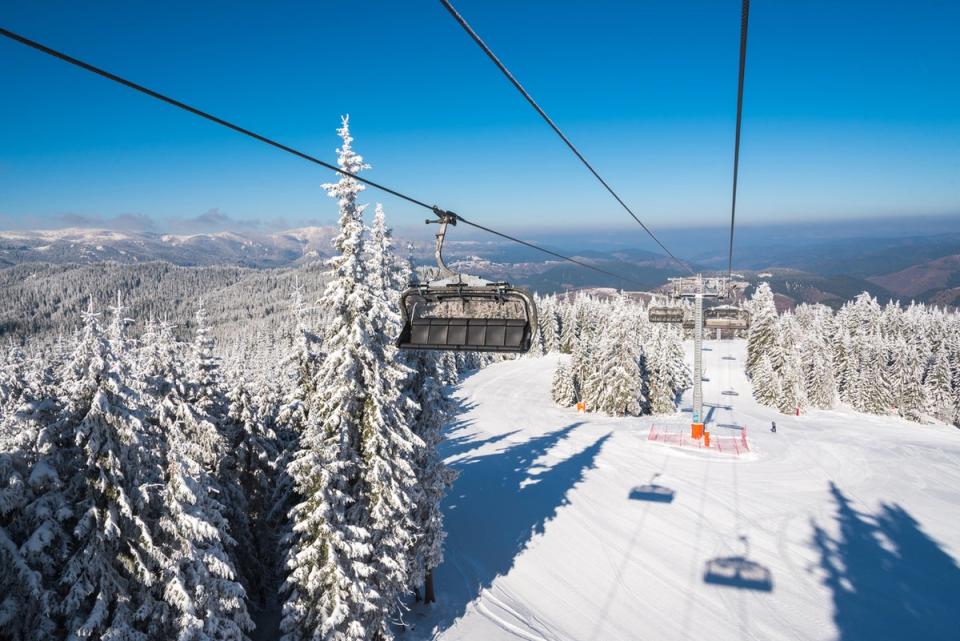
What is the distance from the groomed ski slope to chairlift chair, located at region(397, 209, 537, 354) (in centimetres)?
1253

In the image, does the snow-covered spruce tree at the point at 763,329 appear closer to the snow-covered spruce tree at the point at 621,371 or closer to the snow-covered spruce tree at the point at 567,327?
the snow-covered spruce tree at the point at 621,371

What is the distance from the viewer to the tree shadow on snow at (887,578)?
640 inches

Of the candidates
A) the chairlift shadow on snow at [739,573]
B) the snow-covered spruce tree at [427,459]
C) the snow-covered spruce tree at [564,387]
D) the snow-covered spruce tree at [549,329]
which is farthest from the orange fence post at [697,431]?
the snow-covered spruce tree at [549,329]

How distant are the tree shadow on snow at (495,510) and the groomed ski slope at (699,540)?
0.31 ft

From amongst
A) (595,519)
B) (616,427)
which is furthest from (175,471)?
(616,427)

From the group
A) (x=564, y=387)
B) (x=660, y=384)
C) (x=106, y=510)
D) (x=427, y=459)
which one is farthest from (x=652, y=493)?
(x=564, y=387)

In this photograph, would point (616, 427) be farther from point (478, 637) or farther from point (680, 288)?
point (478, 637)

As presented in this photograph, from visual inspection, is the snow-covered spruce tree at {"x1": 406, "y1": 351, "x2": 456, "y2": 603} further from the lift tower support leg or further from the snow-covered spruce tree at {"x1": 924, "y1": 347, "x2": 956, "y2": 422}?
the snow-covered spruce tree at {"x1": 924, "y1": 347, "x2": 956, "y2": 422}

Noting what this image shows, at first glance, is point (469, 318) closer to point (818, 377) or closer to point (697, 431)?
point (697, 431)

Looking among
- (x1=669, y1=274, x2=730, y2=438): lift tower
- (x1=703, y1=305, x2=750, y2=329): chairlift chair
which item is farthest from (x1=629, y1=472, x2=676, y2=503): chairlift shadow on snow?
(x1=703, y1=305, x2=750, y2=329): chairlift chair

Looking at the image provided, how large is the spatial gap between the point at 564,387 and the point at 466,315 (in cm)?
4705

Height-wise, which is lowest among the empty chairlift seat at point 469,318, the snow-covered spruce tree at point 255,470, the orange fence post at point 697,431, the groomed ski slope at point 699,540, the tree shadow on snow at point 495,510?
the tree shadow on snow at point 495,510

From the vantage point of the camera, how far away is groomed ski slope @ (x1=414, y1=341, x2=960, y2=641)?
55.2 ft

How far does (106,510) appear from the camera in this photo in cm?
1002
